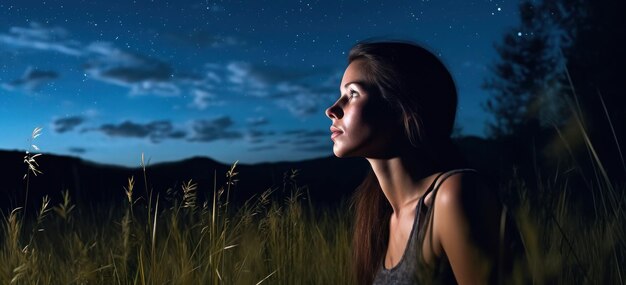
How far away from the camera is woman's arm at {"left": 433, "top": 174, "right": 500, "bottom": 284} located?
6.89 feet

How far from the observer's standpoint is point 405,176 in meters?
2.58

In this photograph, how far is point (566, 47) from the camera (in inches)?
490

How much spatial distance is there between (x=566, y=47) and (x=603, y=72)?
87cm

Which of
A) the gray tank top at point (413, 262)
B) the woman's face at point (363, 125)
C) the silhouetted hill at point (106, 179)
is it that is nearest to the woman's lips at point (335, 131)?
the woman's face at point (363, 125)

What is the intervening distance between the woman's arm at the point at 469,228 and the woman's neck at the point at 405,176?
0.32m

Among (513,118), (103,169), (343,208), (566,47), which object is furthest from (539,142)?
(103,169)

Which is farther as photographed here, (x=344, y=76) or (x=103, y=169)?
(x=103, y=169)

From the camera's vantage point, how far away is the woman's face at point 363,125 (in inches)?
101

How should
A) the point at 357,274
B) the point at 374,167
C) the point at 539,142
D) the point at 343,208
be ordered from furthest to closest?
the point at 539,142, the point at 343,208, the point at 357,274, the point at 374,167

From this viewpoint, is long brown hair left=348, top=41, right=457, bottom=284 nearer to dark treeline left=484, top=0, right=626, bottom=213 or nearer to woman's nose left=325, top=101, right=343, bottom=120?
woman's nose left=325, top=101, right=343, bottom=120

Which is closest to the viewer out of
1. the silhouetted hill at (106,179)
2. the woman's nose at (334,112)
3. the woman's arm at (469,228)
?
the woman's arm at (469,228)

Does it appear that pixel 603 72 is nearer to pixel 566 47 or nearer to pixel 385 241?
pixel 566 47

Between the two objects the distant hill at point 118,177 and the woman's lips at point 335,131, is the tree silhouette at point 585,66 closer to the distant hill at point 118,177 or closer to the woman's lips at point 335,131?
the distant hill at point 118,177

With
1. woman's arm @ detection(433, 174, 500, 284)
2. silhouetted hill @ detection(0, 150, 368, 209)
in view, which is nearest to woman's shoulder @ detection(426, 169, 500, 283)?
woman's arm @ detection(433, 174, 500, 284)
